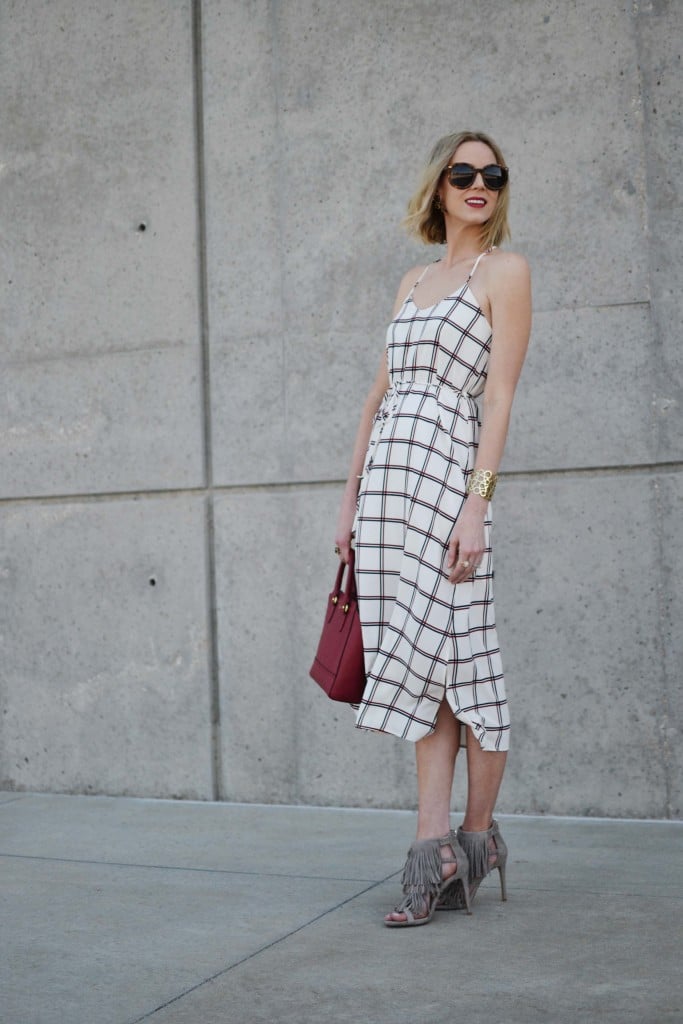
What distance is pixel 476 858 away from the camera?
3.33m

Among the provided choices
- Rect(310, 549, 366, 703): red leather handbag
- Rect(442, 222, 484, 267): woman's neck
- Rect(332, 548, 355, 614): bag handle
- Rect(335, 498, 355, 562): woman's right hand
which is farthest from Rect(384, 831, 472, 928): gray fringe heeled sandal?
Rect(442, 222, 484, 267): woman's neck

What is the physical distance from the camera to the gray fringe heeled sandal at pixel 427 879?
317 centimetres

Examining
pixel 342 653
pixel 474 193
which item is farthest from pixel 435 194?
pixel 342 653

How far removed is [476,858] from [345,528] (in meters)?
0.95

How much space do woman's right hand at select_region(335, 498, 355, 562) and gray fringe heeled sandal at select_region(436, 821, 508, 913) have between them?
0.81 meters

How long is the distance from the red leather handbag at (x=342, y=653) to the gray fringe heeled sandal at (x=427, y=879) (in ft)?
1.39

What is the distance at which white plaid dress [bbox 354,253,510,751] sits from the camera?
3.27 metres

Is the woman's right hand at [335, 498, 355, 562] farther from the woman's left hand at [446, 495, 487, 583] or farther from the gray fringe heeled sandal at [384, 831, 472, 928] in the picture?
the gray fringe heeled sandal at [384, 831, 472, 928]

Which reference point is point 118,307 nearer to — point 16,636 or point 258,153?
point 258,153

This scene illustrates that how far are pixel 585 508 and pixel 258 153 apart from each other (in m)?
1.92

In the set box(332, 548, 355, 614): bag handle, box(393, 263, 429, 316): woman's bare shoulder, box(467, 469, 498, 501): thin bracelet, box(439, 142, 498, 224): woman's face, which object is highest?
box(439, 142, 498, 224): woman's face

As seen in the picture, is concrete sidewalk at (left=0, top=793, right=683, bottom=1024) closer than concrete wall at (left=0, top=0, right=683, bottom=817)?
Yes

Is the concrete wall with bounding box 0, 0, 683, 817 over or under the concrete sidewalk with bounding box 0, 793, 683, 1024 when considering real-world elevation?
over

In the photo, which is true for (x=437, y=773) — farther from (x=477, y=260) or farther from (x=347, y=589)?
(x=477, y=260)
